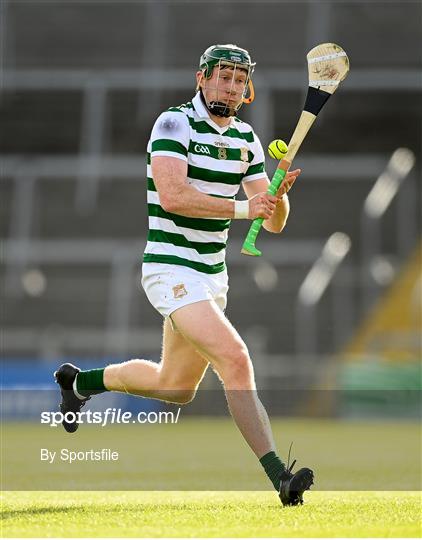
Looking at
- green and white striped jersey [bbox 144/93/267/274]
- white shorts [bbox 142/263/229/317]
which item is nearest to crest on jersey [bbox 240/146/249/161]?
green and white striped jersey [bbox 144/93/267/274]

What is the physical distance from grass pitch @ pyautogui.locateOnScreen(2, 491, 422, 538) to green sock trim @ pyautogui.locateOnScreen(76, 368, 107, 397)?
494 millimetres

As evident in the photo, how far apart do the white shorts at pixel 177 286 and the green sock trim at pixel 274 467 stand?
72 cm

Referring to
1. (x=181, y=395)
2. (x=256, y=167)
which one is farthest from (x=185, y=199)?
(x=181, y=395)

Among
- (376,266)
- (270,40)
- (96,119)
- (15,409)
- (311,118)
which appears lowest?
(15,409)

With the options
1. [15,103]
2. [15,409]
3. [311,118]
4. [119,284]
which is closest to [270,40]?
[15,103]

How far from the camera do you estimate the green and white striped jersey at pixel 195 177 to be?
5336mm

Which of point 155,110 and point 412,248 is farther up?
point 155,110

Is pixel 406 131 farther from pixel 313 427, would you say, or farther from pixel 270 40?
pixel 313 427

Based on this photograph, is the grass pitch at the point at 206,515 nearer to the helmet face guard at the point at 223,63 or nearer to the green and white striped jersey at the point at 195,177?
the green and white striped jersey at the point at 195,177

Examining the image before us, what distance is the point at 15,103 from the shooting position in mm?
21656

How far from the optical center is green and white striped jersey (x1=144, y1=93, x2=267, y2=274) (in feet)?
17.5

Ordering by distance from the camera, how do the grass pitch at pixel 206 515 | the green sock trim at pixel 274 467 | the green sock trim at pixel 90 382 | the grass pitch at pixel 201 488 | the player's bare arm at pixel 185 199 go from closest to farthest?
the grass pitch at pixel 206 515, the grass pitch at pixel 201 488, the green sock trim at pixel 274 467, the player's bare arm at pixel 185 199, the green sock trim at pixel 90 382

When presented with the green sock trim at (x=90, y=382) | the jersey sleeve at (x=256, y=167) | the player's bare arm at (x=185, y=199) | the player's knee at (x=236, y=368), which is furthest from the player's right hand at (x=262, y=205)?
the green sock trim at (x=90, y=382)

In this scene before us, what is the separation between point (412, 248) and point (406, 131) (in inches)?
98.4
